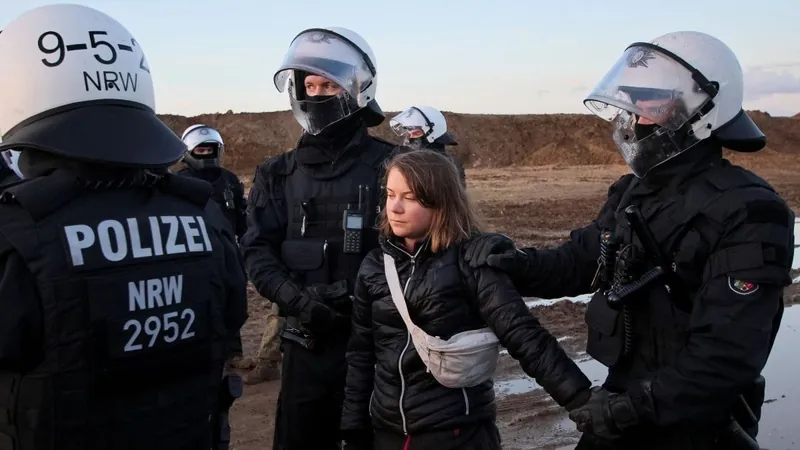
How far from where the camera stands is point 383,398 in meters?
3.09

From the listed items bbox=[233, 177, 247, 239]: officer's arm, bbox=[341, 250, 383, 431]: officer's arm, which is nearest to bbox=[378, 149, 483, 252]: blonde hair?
bbox=[341, 250, 383, 431]: officer's arm

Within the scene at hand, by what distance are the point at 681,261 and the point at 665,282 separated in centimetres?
12

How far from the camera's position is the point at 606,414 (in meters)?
2.62

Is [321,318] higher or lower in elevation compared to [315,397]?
higher

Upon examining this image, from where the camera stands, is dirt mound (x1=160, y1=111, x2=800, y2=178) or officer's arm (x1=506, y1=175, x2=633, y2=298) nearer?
officer's arm (x1=506, y1=175, x2=633, y2=298)

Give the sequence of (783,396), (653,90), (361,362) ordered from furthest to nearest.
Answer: (783,396)
(361,362)
(653,90)

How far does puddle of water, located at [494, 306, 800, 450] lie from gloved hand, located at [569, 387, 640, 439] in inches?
124

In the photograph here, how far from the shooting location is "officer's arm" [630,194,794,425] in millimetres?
2455

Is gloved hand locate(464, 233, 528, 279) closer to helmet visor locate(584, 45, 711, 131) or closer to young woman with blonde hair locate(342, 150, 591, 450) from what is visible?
young woman with blonde hair locate(342, 150, 591, 450)

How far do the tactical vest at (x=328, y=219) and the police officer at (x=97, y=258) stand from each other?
1.40 meters

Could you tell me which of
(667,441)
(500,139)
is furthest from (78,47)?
(500,139)

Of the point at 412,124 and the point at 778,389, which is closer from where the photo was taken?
the point at 778,389

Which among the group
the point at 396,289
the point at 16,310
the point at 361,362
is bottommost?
the point at 361,362

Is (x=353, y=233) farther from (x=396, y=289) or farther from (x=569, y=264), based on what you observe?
(x=569, y=264)
